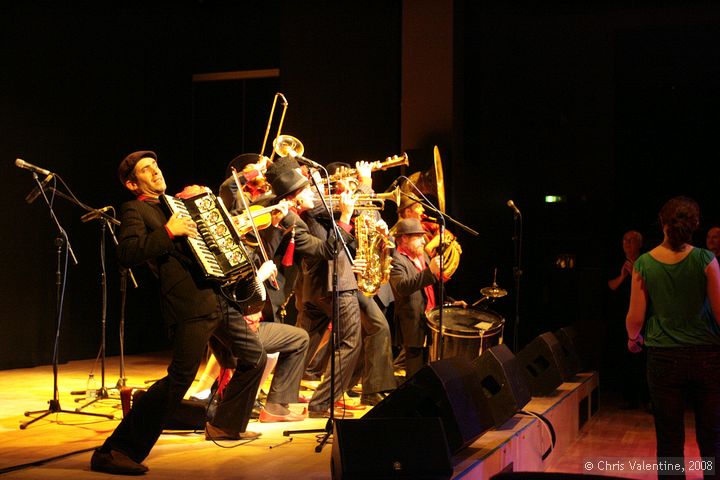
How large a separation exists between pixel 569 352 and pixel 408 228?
192 cm

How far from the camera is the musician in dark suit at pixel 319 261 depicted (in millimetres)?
6121

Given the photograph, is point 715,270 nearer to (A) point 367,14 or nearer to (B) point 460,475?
(B) point 460,475

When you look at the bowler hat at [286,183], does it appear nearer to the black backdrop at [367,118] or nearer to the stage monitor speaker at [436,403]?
the stage monitor speaker at [436,403]

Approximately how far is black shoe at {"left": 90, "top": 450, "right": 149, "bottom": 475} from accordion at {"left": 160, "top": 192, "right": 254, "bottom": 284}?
1.05 metres

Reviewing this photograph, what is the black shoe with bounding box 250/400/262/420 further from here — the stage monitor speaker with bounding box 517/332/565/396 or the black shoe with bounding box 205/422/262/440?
the stage monitor speaker with bounding box 517/332/565/396

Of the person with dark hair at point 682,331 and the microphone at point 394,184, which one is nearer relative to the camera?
the person with dark hair at point 682,331

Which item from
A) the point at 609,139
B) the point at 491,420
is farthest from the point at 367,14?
the point at 491,420

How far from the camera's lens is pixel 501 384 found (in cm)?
570

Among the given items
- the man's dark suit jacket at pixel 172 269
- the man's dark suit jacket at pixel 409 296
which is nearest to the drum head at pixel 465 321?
the man's dark suit jacket at pixel 409 296

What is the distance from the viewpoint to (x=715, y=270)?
4539 mm

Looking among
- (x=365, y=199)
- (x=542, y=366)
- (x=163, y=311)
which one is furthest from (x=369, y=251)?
(x=163, y=311)

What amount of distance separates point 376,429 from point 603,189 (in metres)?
7.89

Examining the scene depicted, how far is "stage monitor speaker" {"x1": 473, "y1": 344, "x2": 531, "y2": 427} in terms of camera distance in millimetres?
5625

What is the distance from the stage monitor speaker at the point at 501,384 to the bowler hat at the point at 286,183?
68.6 inches
